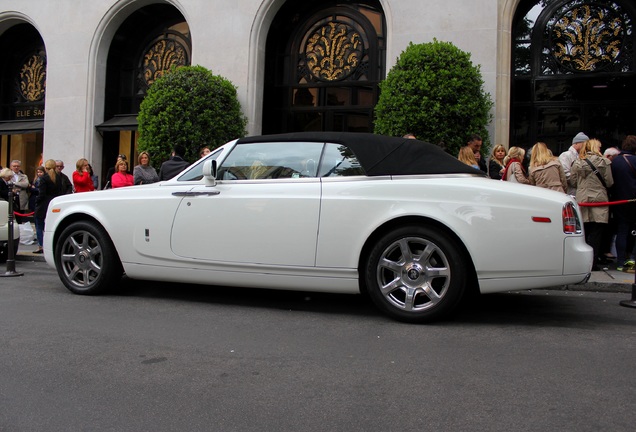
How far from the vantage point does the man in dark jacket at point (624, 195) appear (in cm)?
842

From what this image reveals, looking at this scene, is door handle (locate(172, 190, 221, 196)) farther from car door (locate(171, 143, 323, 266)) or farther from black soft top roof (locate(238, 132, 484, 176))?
black soft top roof (locate(238, 132, 484, 176))

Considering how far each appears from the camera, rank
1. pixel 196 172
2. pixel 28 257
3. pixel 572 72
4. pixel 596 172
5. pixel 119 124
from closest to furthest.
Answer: pixel 196 172
pixel 596 172
pixel 28 257
pixel 572 72
pixel 119 124

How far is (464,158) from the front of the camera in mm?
8656

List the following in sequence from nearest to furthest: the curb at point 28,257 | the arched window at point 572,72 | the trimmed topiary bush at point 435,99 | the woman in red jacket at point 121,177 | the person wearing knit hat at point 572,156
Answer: the person wearing knit hat at point 572,156, the curb at point 28,257, the trimmed topiary bush at point 435,99, the woman in red jacket at point 121,177, the arched window at point 572,72

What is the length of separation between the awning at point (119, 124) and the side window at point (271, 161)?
34.1 feet

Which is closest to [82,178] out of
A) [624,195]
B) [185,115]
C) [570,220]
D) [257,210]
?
[185,115]

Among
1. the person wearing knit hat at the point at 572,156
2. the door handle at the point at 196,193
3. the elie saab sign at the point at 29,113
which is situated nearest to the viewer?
the door handle at the point at 196,193

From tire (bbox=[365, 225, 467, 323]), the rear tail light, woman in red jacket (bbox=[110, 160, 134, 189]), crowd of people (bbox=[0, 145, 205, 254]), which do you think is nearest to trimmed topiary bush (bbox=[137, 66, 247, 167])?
crowd of people (bbox=[0, 145, 205, 254])

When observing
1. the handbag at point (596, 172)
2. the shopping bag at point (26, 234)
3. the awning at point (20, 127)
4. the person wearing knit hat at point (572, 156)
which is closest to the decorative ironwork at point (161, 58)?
the awning at point (20, 127)

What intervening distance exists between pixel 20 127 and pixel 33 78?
61.7 inches

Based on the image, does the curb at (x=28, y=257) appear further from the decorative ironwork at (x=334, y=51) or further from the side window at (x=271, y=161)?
the decorative ironwork at (x=334, y=51)

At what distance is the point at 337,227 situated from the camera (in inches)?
204

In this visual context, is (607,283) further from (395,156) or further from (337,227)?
(337,227)

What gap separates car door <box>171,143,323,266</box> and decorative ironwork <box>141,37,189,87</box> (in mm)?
10620
